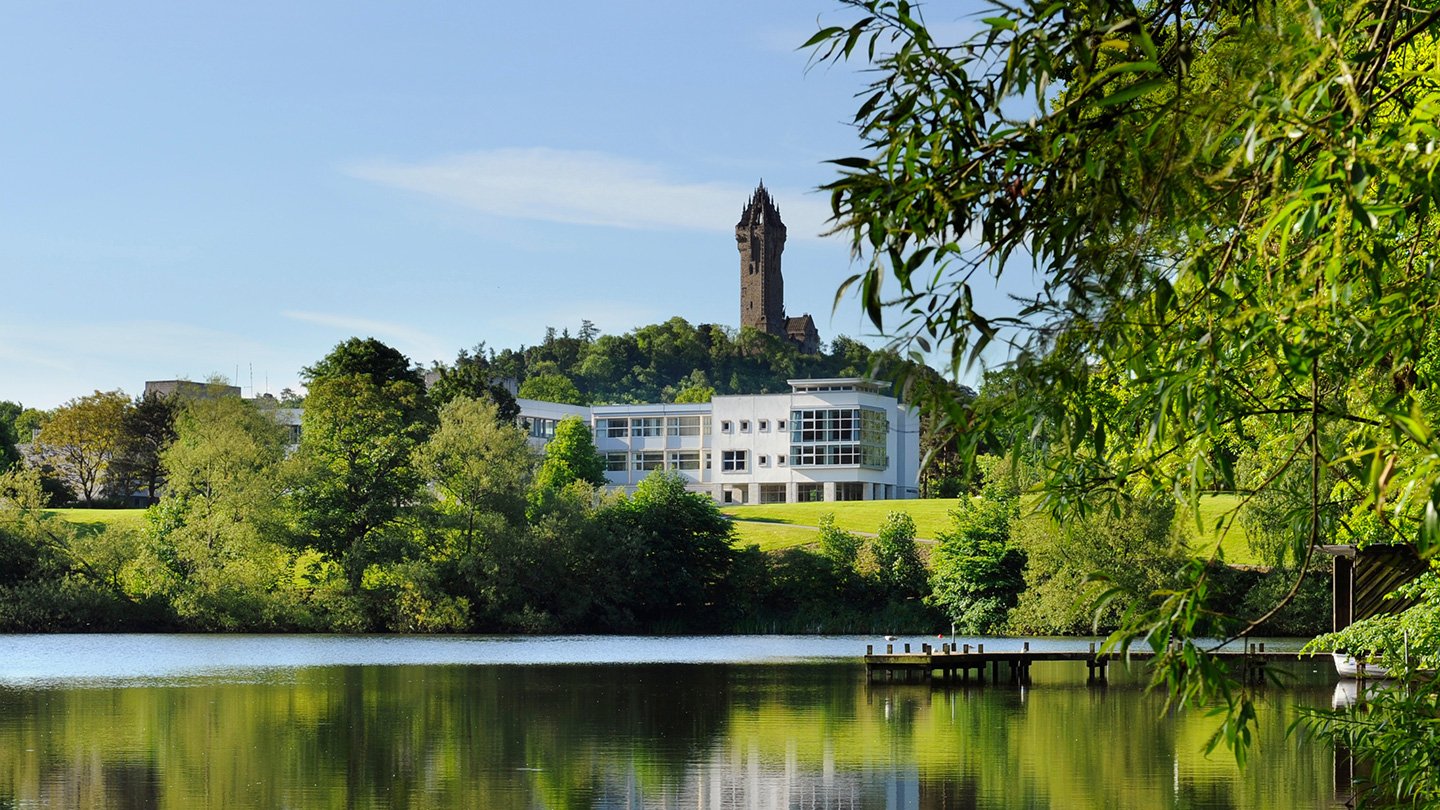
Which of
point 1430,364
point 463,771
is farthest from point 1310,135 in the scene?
point 463,771

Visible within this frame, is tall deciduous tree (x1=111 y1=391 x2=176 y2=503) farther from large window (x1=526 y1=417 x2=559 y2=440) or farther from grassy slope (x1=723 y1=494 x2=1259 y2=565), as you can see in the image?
grassy slope (x1=723 y1=494 x2=1259 y2=565)

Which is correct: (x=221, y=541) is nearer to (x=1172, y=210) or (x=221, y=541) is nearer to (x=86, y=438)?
(x=86, y=438)

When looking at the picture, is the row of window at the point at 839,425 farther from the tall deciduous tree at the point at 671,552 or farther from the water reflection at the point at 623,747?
the water reflection at the point at 623,747

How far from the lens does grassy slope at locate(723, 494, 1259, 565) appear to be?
248ft

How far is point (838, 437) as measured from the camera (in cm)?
11106

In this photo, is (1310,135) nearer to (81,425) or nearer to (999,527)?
(999,527)

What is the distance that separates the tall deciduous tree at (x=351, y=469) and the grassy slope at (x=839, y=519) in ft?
52.8

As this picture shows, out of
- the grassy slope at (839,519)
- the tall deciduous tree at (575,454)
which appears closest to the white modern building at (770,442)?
the tall deciduous tree at (575,454)

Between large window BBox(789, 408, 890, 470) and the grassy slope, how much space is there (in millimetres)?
14167

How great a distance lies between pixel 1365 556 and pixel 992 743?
26.1 feet

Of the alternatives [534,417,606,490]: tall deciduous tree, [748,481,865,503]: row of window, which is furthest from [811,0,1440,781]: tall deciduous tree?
[748,481,865,503]: row of window

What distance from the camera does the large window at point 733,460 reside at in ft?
381

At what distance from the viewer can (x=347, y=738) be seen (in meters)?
26.7

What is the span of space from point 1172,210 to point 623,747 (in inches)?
827
